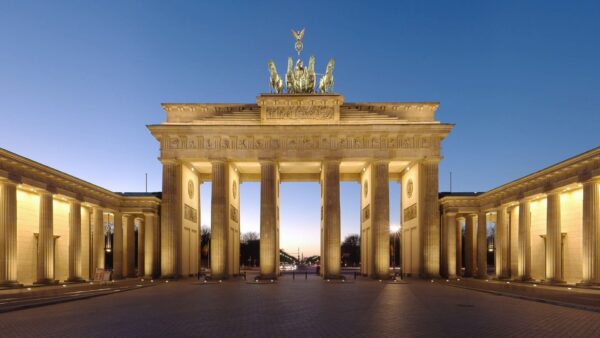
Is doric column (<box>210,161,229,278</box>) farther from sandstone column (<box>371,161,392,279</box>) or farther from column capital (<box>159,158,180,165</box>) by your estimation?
sandstone column (<box>371,161,392,279</box>)

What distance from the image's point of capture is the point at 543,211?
5072 centimetres

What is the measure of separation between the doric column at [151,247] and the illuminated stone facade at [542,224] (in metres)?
30.5

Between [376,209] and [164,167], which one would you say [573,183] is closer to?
[376,209]

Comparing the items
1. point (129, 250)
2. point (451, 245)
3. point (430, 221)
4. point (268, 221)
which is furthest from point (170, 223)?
point (451, 245)

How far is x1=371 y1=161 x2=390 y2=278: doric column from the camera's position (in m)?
52.6

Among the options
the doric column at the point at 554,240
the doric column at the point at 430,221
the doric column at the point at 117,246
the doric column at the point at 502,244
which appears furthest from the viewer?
the doric column at the point at 117,246

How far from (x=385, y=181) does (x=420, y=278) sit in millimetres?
10459

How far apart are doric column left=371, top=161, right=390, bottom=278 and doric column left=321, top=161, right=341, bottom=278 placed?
3769 mm

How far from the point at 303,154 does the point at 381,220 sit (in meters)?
10.4

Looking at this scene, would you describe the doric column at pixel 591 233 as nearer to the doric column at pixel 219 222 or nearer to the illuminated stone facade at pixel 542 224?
the illuminated stone facade at pixel 542 224

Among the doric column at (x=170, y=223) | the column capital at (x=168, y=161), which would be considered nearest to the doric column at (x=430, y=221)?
the doric column at (x=170, y=223)

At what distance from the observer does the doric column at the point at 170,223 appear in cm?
5359

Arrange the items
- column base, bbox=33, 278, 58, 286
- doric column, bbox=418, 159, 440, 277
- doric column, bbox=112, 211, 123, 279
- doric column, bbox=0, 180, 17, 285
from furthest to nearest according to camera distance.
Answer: doric column, bbox=112, 211, 123, 279 < doric column, bbox=418, 159, 440, 277 < column base, bbox=33, 278, 58, 286 < doric column, bbox=0, 180, 17, 285

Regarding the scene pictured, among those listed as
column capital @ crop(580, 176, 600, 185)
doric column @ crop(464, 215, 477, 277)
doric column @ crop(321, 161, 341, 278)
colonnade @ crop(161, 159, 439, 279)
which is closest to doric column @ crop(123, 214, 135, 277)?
colonnade @ crop(161, 159, 439, 279)
